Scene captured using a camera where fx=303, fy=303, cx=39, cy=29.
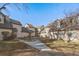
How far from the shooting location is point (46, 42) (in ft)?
9.46

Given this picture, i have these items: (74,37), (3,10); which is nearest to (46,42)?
(74,37)

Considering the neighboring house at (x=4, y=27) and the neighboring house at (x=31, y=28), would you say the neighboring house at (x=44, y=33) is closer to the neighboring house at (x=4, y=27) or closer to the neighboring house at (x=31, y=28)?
the neighboring house at (x=31, y=28)

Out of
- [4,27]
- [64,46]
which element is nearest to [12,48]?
[4,27]

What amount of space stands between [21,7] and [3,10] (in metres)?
0.17

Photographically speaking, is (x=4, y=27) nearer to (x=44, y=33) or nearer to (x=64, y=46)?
(x=44, y=33)

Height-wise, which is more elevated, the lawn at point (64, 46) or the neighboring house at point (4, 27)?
the neighboring house at point (4, 27)

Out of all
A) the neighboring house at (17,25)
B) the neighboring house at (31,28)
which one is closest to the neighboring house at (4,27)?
the neighboring house at (17,25)

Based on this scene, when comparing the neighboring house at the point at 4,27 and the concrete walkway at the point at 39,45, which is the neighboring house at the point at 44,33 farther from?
the neighboring house at the point at 4,27

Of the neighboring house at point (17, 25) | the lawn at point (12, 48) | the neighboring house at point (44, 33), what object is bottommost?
the lawn at point (12, 48)

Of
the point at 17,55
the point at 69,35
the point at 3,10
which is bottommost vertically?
the point at 17,55

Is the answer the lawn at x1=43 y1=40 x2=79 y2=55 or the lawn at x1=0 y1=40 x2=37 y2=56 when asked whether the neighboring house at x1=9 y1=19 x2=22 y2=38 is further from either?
the lawn at x1=43 y1=40 x2=79 y2=55

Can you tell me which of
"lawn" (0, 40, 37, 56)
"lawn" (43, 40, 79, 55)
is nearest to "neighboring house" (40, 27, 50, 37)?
"lawn" (43, 40, 79, 55)

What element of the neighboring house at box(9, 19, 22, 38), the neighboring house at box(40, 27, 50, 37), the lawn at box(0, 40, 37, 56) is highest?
the neighboring house at box(9, 19, 22, 38)

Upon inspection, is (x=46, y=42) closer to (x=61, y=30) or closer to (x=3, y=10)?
(x=61, y=30)
